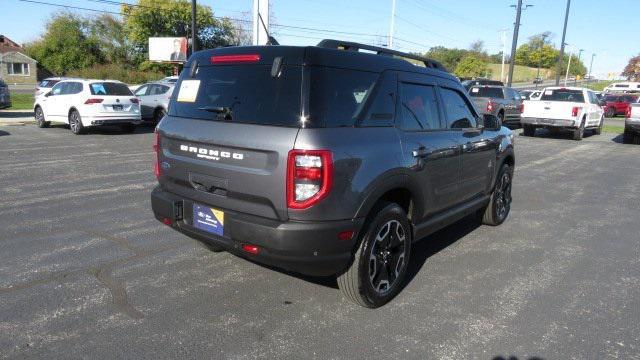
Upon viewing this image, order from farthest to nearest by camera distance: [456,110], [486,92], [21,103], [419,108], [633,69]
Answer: [633,69], [21,103], [486,92], [456,110], [419,108]

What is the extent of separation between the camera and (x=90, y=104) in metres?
14.2

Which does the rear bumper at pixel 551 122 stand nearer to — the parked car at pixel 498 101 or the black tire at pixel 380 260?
the parked car at pixel 498 101

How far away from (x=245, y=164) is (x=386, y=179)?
1029mm

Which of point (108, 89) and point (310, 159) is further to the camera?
point (108, 89)

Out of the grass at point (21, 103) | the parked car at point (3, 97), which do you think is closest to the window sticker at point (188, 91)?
the parked car at point (3, 97)

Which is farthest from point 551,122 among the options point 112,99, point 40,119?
point 40,119

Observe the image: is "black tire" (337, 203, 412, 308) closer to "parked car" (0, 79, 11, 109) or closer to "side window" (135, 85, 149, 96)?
"side window" (135, 85, 149, 96)

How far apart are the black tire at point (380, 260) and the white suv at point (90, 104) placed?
1276 cm

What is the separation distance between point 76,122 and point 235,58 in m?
12.8

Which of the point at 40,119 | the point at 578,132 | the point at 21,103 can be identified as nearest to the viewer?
the point at 40,119

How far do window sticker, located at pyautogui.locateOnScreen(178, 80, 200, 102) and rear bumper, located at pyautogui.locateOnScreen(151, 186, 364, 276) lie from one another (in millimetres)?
1120

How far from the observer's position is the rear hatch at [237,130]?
3197mm

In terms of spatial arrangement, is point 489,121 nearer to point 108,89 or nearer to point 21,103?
Result: point 108,89

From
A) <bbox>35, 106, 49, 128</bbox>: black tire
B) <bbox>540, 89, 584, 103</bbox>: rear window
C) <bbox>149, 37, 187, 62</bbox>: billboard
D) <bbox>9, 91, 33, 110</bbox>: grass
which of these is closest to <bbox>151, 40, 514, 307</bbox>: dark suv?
<bbox>35, 106, 49, 128</bbox>: black tire
